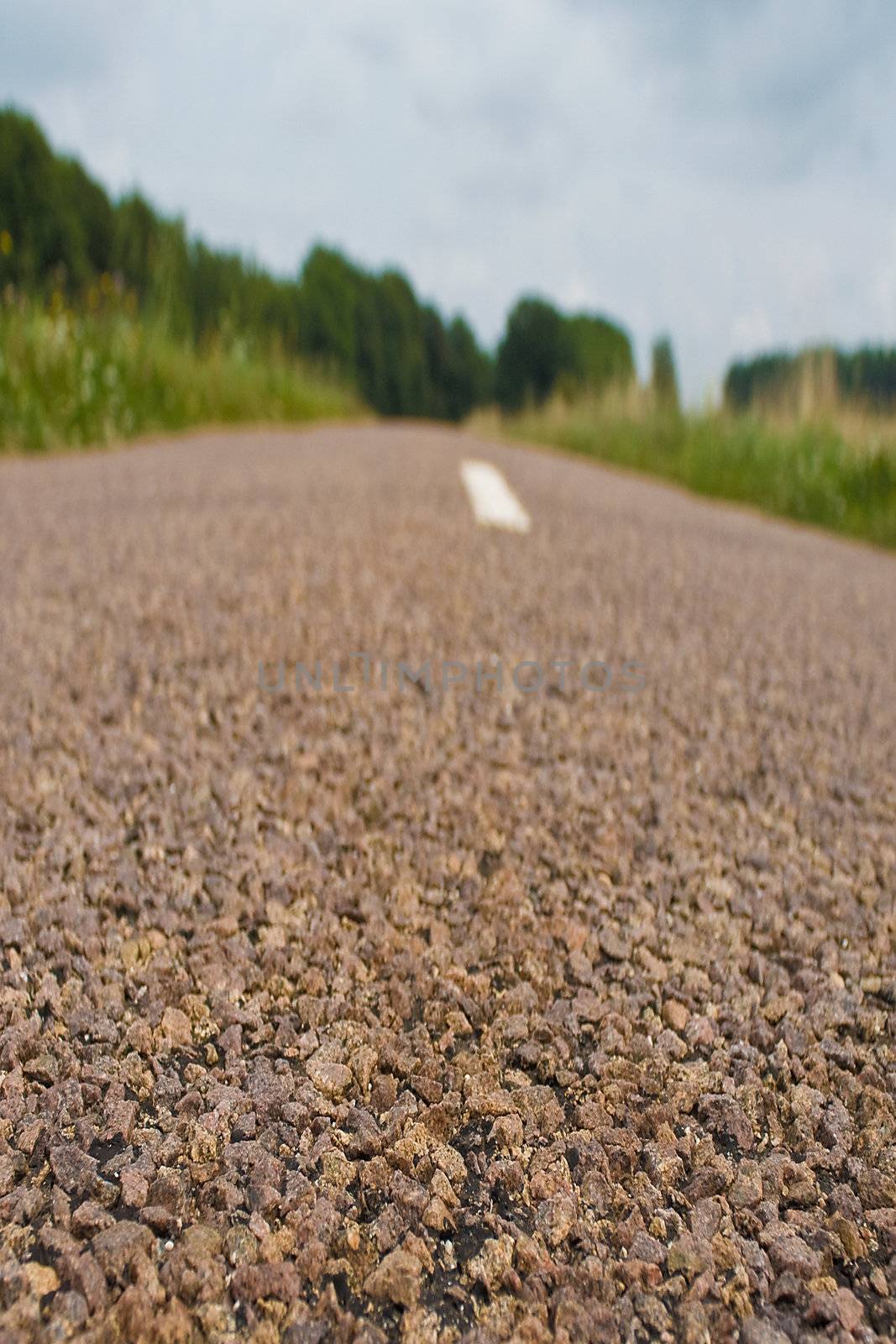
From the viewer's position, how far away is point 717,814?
1281mm

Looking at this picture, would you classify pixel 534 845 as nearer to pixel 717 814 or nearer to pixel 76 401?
pixel 717 814

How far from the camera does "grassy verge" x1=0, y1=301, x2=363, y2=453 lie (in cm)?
441

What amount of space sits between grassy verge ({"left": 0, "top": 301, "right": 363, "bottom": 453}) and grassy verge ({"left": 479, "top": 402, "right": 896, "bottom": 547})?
10.7 ft

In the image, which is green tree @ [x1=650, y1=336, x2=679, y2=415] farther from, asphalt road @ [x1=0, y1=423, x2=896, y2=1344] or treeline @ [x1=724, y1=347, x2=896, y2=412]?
asphalt road @ [x1=0, y1=423, x2=896, y2=1344]

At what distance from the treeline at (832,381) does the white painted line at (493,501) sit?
274cm

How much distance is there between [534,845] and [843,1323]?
23.6 inches

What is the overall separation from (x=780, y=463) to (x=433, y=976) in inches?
192

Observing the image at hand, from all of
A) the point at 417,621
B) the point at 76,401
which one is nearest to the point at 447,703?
the point at 417,621

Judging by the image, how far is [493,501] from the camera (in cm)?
320

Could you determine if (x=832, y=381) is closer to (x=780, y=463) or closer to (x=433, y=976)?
(x=780, y=463)

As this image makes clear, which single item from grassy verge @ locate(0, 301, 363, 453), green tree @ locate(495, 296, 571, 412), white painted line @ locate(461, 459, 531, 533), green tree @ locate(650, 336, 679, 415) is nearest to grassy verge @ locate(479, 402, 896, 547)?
green tree @ locate(650, 336, 679, 415)
